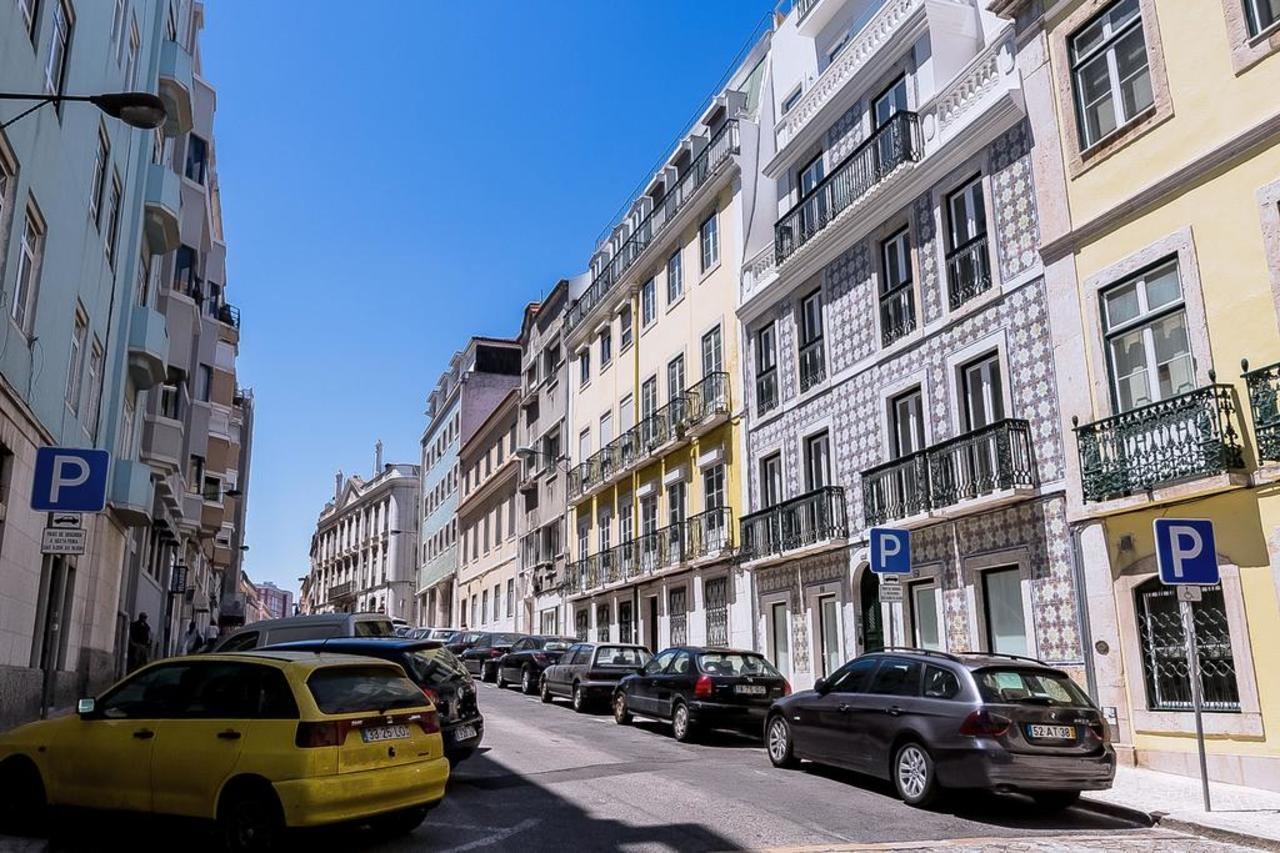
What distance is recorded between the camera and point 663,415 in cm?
2933

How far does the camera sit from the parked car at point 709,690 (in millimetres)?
15547

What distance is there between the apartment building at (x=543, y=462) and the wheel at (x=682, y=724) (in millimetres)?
21870

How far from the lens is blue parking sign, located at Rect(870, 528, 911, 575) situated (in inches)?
566

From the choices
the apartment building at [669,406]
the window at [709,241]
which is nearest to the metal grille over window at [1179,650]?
→ the apartment building at [669,406]

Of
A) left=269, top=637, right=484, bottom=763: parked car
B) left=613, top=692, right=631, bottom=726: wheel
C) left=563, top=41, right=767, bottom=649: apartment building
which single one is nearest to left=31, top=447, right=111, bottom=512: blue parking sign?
left=269, top=637, right=484, bottom=763: parked car

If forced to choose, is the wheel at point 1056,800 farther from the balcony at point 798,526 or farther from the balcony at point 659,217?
the balcony at point 659,217

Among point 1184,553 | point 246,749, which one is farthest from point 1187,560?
point 246,749

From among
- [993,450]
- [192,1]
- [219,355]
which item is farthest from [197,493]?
[993,450]

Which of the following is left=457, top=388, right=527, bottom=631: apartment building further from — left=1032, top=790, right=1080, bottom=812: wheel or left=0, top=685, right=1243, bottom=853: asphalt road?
left=1032, top=790, right=1080, bottom=812: wheel

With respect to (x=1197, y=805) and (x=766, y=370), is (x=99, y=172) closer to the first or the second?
(x=766, y=370)

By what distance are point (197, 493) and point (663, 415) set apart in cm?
1940

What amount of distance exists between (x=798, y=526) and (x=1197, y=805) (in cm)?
1131

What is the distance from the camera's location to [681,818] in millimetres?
9008

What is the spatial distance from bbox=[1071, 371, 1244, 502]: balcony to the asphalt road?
4.38 metres
